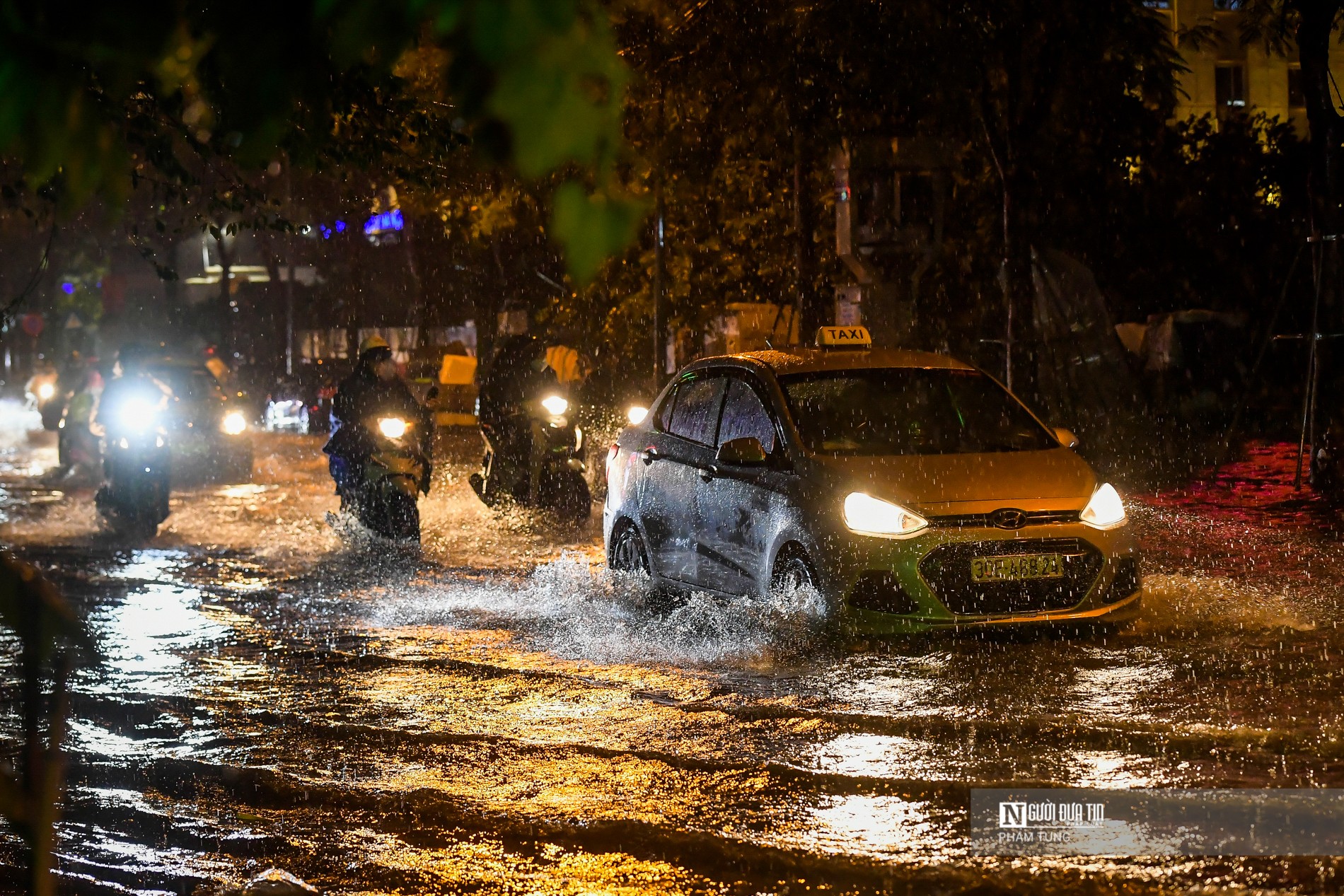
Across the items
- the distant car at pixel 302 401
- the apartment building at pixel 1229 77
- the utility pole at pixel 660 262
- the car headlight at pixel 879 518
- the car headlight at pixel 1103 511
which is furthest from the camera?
the apartment building at pixel 1229 77

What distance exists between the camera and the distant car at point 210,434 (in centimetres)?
2097

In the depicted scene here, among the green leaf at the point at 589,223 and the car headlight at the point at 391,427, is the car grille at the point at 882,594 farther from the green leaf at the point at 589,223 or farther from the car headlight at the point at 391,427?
the car headlight at the point at 391,427

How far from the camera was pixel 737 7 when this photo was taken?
731 inches

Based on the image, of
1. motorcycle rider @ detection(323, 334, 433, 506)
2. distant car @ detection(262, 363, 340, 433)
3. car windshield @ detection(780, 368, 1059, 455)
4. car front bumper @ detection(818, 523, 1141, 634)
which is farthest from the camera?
distant car @ detection(262, 363, 340, 433)

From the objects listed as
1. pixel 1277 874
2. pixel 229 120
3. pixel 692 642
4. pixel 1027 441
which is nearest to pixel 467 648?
pixel 692 642

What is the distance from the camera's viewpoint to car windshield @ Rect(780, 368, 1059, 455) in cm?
951

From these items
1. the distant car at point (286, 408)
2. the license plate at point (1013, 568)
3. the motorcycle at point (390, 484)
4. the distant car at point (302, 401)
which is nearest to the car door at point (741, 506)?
the license plate at point (1013, 568)

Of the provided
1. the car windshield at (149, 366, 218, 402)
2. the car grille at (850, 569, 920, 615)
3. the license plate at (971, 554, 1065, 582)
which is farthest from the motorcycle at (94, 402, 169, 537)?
the license plate at (971, 554, 1065, 582)

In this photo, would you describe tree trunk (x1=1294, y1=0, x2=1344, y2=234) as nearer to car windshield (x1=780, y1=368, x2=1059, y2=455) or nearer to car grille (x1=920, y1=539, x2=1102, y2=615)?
car windshield (x1=780, y1=368, x2=1059, y2=455)

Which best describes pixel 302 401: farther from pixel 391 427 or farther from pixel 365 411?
pixel 391 427

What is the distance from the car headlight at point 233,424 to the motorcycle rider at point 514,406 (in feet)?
23.1

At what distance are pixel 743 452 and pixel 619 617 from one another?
5.07ft

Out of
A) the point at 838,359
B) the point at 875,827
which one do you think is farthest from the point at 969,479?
the point at 875,827

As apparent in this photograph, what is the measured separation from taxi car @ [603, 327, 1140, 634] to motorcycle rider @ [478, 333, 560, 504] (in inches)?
191
